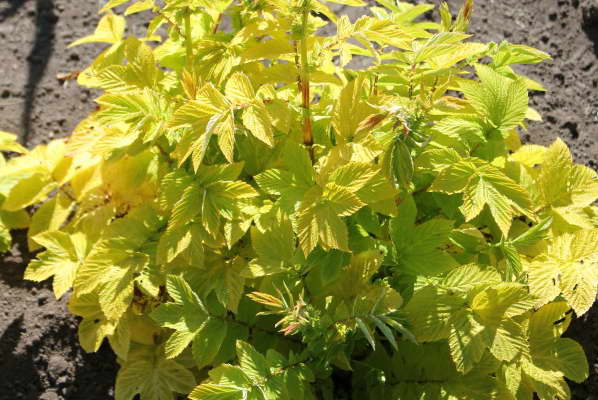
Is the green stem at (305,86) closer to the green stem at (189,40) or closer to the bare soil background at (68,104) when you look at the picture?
the green stem at (189,40)

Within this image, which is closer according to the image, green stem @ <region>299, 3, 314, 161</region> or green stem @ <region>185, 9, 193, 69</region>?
green stem @ <region>299, 3, 314, 161</region>

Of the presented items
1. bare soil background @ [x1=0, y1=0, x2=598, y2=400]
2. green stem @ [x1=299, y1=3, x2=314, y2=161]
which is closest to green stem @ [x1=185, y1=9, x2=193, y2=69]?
green stem @ [x1=299, y1=3, x2=314, y2=161]

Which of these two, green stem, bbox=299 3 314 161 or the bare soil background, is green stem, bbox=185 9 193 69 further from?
the bare soil background

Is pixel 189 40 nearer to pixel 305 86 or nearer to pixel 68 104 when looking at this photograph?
pixel 305 86

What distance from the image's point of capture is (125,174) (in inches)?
74.0

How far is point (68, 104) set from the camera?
2730 mm

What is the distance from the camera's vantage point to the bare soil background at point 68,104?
6.96ft

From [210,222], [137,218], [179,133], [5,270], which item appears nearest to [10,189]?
[5,270]

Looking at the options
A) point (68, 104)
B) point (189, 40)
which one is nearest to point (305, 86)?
point (189, 40)

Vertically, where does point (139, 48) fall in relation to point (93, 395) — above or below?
above

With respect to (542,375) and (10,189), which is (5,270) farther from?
(542,375)

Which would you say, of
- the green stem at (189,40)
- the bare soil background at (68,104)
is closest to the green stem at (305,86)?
the green stem at (189,40)

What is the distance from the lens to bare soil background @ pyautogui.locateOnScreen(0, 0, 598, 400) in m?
2.12

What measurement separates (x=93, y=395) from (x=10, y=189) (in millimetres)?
770
